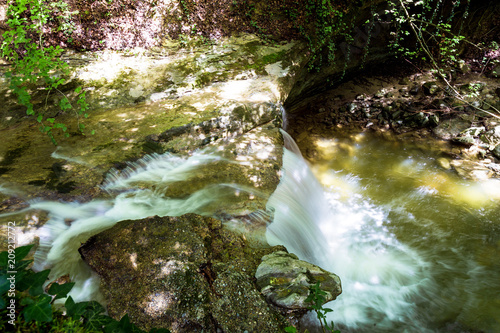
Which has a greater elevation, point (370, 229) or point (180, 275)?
point (180, 275)

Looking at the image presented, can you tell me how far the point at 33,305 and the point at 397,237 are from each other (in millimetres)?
4814

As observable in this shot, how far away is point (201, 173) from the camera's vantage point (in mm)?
3996

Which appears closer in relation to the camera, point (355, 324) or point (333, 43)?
point (355, 324)

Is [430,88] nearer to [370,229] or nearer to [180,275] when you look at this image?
[370,229]

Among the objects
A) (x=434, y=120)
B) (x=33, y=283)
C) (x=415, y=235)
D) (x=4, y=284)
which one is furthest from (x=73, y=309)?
(x=434, y=120)

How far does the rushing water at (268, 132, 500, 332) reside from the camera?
10.8ft

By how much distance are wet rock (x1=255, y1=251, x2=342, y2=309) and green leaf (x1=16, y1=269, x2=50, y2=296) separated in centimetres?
177

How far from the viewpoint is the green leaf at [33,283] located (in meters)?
1.17

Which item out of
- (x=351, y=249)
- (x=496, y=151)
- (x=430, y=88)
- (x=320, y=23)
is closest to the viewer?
(x=351, y=249)

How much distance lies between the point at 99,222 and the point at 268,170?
8.01 feet

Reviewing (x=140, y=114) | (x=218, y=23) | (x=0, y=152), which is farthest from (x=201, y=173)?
(x=218, y=23)

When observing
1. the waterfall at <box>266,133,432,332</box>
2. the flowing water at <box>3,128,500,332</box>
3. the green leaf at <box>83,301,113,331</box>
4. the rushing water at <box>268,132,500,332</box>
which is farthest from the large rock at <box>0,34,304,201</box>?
the green leaf at <box>83,301,113,331</box>

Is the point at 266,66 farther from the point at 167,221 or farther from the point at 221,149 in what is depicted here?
the point at 167,221

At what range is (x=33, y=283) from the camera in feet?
3.92
